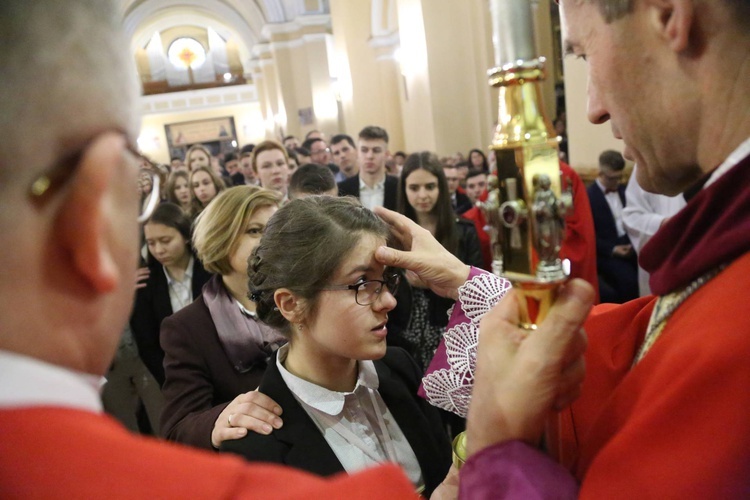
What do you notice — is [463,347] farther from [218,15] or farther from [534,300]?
[218,15]

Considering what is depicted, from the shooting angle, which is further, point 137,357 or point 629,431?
point 137,357

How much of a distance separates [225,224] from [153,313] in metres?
1.17

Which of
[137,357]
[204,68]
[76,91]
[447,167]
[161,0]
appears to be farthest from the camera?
[204,68]

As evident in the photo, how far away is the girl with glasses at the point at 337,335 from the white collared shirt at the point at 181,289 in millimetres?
1658

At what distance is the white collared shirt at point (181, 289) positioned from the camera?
3.23 meters

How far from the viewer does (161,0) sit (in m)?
25.0

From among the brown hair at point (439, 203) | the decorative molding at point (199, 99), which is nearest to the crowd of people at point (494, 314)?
the brown hair at point (439, 203)

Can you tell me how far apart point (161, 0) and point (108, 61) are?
2816 cm

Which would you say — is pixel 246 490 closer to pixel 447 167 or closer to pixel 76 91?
pixel 76 91

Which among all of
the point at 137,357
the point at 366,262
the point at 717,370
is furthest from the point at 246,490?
the point at 137,357

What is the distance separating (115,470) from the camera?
52 cm

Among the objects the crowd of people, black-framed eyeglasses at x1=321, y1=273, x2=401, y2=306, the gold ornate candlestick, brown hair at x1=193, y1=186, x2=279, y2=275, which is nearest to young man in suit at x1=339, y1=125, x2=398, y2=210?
brown hair at x1=193, y1=186, x2=279, y2=275

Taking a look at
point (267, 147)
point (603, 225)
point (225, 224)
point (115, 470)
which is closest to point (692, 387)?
point (115, 470)

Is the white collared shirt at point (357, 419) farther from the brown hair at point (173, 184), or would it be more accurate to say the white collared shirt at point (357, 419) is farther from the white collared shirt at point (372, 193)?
the brown hair at point (173, 184)
